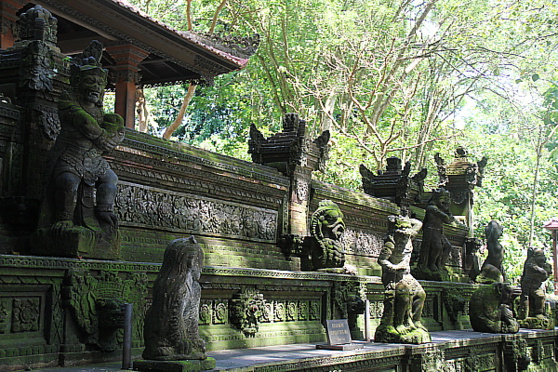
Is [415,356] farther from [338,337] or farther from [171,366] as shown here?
[171,366]

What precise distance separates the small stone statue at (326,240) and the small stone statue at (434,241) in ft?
14.1

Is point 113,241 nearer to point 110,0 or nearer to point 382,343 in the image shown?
point 382,343

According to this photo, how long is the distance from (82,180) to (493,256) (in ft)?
35.1

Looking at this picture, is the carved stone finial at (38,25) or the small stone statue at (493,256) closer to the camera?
the carved stone finial at (38,25)

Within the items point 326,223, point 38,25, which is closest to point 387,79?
point 326,223

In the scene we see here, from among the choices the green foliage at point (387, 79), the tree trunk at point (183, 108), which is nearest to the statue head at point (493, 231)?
the green foliage at point (387, 79)

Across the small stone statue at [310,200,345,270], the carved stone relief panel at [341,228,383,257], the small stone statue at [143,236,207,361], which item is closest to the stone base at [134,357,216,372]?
the small stone statue at [143,236,207,361]

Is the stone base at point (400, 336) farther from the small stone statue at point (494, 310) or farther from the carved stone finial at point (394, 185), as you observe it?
the carved stone finial at point (394, 185)

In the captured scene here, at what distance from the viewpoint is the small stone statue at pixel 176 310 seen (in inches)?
214

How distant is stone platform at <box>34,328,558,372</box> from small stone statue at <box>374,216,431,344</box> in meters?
0.27

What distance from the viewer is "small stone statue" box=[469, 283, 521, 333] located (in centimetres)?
1219

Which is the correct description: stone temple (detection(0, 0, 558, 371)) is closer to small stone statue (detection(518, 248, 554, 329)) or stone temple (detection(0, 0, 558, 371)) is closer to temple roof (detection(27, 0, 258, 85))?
temple roof (detection(27, 0, 258, 85))

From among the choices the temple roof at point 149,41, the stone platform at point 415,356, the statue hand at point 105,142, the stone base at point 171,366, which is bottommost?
the stone platform at point 415,356

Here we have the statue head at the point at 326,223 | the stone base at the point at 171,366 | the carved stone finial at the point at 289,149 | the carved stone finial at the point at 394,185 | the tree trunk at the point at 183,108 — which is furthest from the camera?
the tree trunk at the point at 183,108
